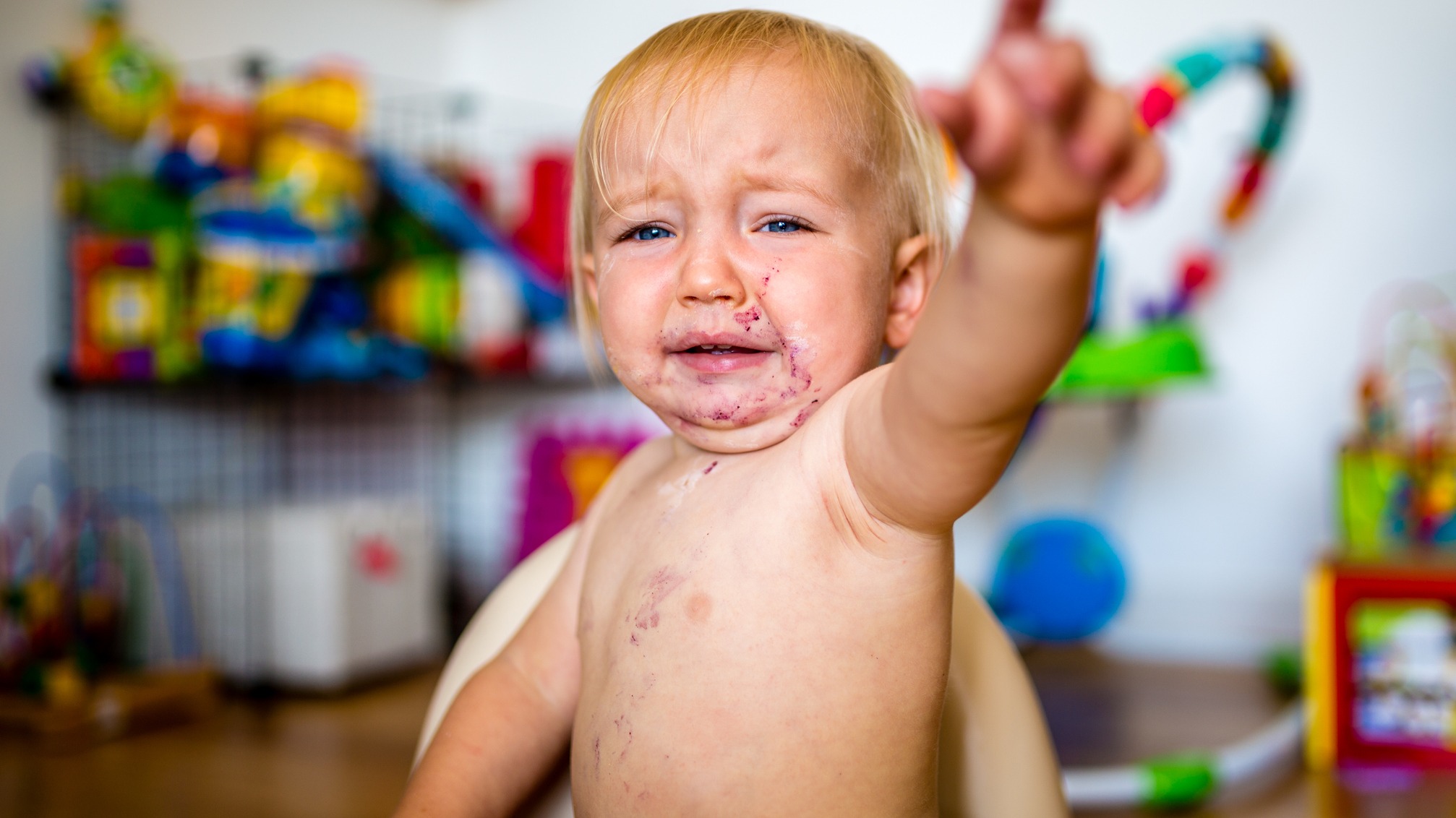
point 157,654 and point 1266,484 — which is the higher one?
point 1266,484

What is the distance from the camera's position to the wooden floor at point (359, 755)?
3.67 ft

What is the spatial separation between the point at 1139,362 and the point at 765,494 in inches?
40.3

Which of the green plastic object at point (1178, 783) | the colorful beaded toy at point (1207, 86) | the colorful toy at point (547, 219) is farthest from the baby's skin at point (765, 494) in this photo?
the colorful toy at point (547, 219)

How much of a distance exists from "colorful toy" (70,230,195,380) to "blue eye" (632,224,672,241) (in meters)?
1.33

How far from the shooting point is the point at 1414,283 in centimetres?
171

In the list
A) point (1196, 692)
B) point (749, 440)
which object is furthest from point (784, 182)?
point (1196, 692)

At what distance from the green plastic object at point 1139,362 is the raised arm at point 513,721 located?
90cm

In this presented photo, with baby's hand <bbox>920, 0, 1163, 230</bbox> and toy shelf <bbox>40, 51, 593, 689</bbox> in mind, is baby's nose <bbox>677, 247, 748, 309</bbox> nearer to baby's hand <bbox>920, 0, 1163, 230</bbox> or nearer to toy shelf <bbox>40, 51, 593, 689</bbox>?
baby's hand <bbox>920, 0, 1163, 230</bbox>

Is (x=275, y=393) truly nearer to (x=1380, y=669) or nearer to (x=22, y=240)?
(x=22, y=240)

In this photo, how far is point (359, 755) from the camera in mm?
1313

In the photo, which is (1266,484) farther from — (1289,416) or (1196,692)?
(1196,692)

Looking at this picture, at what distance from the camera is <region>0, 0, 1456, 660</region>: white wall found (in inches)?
66.1

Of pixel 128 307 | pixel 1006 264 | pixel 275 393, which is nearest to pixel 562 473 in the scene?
pixel 275 393

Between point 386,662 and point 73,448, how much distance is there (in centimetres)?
60
